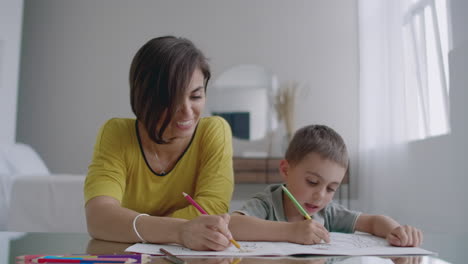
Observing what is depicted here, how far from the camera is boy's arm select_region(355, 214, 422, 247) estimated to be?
90cm

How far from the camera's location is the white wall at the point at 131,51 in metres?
4.41

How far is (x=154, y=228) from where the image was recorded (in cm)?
87

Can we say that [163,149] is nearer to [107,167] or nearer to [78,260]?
[107,167]

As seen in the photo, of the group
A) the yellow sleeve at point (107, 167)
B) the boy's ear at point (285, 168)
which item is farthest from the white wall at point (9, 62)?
the boy's ear at point (285, 168)

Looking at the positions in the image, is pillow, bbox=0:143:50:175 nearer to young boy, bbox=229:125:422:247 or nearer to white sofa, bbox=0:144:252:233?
white sofa, bbox=0:144:252:233

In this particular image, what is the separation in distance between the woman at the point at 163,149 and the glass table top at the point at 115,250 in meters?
0.12

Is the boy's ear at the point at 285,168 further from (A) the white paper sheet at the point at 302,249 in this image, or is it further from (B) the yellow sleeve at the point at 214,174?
(A) the white paper sheet at the point at 302,249

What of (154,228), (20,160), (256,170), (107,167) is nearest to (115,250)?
(154,228)

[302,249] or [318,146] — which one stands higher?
[318,146]

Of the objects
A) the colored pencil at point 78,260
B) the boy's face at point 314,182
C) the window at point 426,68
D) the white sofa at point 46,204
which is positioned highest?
the window at point 426,68

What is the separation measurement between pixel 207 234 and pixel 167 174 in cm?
48

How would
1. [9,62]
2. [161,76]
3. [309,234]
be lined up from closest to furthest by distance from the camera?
[309,234], [161,76], [9,62]

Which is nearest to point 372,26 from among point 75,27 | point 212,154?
point 75,27

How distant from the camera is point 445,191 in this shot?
8.11 feet
